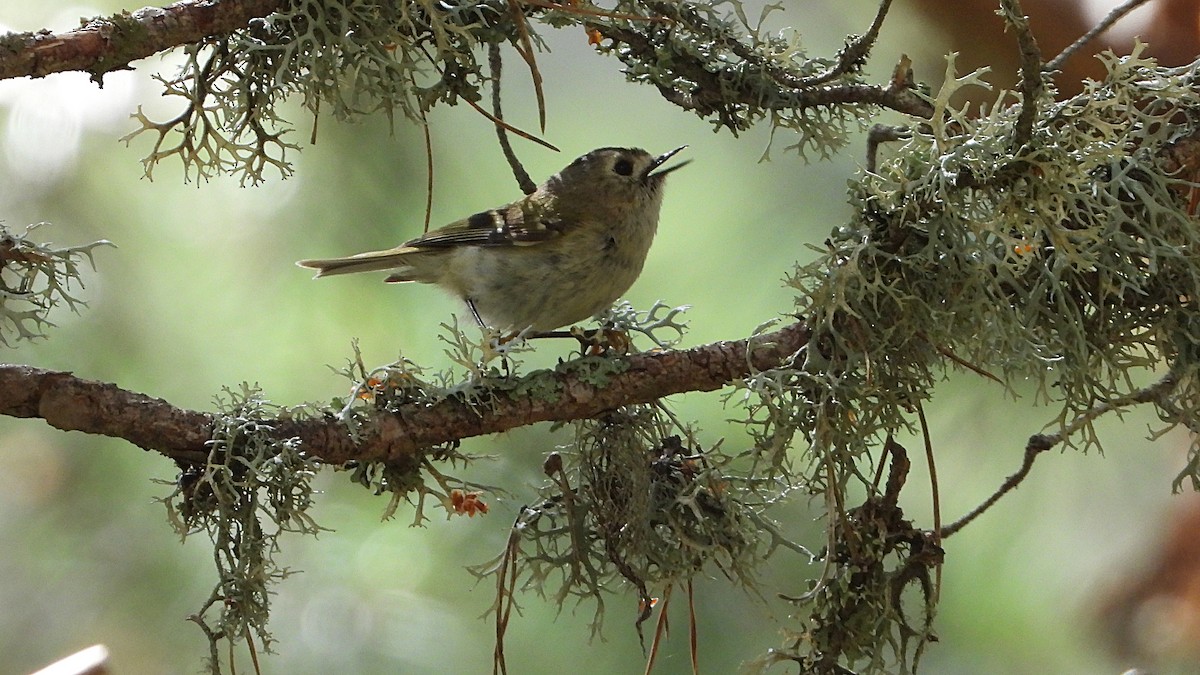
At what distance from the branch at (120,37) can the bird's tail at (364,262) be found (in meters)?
0.69

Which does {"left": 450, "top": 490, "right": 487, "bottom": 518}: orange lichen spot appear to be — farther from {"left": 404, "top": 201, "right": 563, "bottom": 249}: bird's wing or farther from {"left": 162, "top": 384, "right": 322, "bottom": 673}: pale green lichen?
{"left": 404, "top": 201, "right": 563, "bottom": 249}: bird's wing

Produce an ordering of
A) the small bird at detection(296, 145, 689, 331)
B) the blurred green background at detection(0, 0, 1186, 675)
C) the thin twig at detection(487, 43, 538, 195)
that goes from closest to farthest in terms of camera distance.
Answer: the thin twig at detection(487, 43, 538, 195) → the small bird at detection(296, 145, 689, 331) → the blurred green background at detection(0, 0, 1186, 675)

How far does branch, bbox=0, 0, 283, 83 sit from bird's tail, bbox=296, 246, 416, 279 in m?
0.69

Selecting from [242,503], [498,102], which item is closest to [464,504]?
[242,503]

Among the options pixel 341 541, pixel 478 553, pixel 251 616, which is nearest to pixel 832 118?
pixel 251 616

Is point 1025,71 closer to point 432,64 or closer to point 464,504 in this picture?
point 432,64

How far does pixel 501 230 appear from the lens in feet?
5.53

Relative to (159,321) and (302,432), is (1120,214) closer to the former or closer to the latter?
(302,432)

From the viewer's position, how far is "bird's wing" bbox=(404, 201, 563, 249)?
5.45 ft

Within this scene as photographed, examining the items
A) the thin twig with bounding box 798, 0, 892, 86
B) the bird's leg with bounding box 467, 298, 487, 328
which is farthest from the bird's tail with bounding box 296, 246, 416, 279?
the thin twig with bounding box 798, 0, 892, 86

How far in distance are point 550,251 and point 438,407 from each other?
1.85 feet

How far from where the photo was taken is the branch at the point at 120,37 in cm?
89

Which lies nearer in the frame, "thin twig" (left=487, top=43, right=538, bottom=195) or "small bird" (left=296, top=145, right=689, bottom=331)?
"thin twig" (left=487, top=43, right=538, bottom=195)

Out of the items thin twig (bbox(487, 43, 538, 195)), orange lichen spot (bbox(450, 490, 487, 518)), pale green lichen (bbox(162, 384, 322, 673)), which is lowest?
pale green lichen (bbox(162, 384, 322, 673))
